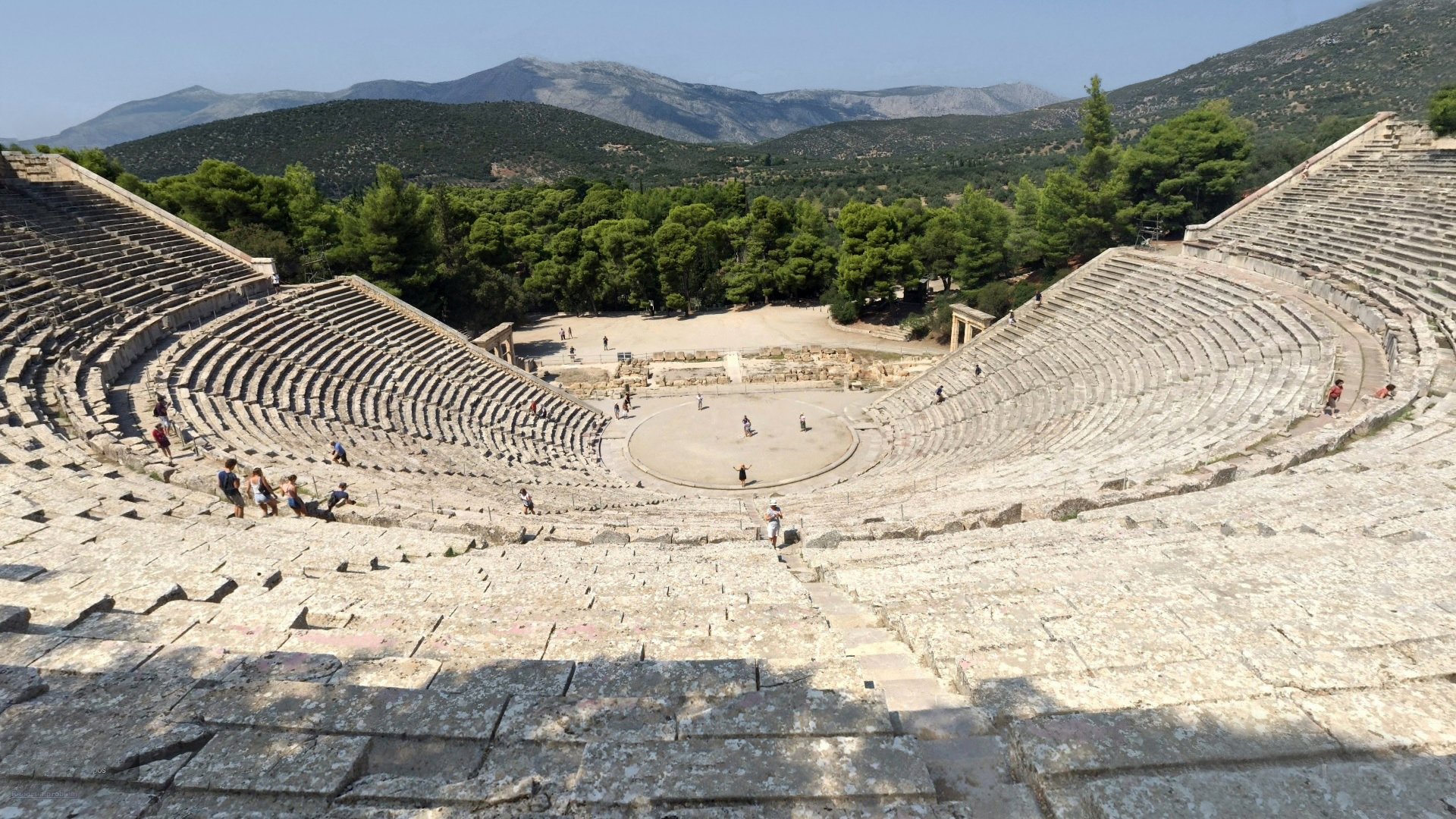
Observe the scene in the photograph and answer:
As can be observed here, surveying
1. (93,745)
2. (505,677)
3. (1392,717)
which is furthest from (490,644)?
(1392,717)

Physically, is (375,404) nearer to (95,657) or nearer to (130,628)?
(130,628)

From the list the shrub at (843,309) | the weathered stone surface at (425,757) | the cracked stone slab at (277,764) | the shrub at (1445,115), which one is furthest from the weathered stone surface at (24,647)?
the shrub at (1445,115)

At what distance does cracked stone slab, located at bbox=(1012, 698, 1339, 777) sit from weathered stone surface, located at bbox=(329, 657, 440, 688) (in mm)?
3108

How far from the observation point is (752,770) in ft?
9.18

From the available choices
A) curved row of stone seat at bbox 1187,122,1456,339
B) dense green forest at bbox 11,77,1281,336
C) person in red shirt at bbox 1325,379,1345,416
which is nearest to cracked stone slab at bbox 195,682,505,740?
person in red shirt at bbox 1325,379,1345,416

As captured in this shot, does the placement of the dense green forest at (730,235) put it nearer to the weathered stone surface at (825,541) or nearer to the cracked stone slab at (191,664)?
the weathered stone surface at (825,541)

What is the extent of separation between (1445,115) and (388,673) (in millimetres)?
39885

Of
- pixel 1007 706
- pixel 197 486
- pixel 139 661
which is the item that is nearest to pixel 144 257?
pixel 197 486

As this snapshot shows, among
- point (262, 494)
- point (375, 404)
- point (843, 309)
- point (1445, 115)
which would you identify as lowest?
point (375, 404)

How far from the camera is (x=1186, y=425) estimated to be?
13156 millimetres

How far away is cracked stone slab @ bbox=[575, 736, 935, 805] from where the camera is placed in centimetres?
269

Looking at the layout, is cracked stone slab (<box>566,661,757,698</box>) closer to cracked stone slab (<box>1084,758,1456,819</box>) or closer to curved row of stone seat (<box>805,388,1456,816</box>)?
curved row of stone seat (<box>805,388,1456,816</box>)

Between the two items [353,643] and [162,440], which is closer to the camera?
[353,643]

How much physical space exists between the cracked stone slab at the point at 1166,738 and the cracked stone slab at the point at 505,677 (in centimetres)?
227
